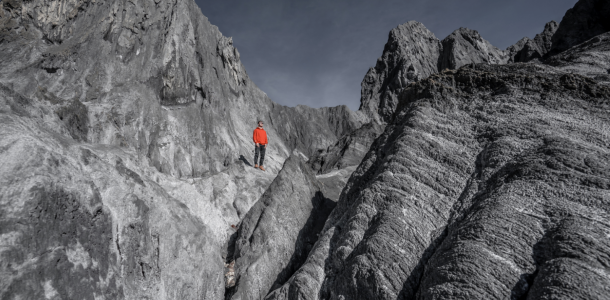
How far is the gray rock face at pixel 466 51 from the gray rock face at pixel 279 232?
51003mm

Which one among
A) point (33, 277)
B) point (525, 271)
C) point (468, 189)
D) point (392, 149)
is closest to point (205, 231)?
point (33, 277)

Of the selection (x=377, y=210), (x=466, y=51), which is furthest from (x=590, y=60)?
(x=466, y=51)

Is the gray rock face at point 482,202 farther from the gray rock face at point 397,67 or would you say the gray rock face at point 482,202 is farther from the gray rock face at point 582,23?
the gray rock face at point 397,67

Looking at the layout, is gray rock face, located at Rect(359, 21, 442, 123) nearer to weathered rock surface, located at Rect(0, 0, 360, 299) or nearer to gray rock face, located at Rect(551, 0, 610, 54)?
gray rock face, located at Rect(551, 0, 610, 54)

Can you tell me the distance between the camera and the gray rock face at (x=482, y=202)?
12.0 feet

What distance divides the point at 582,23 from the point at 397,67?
88.2 ft

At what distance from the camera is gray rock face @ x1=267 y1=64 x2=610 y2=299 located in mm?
3658

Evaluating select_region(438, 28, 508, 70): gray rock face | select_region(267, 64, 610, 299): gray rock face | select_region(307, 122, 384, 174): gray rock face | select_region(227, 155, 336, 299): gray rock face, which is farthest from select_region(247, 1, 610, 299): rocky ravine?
select_region(438, 28, 508, 70): gray rock face

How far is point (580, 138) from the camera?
467 cm

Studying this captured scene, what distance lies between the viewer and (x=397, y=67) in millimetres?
55000

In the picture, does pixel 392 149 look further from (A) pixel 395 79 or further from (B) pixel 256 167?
(A) pixel 395 79

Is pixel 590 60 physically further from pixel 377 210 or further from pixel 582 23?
pixel 582 23

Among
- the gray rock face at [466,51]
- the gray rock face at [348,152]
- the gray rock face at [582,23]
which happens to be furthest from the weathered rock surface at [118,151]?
the gray rock face at [466,51]

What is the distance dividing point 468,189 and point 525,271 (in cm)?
163
